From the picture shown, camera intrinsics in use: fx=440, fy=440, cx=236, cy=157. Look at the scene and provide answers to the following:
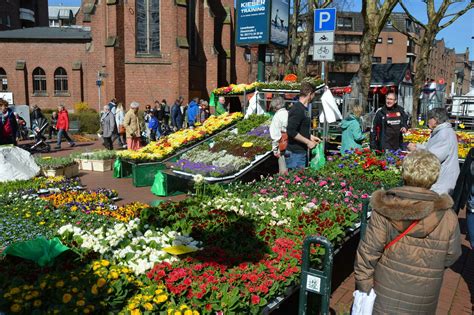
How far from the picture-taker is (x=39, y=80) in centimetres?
3516

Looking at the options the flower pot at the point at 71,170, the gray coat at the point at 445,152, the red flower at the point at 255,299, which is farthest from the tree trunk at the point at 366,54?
the red flower at the point at 255,299

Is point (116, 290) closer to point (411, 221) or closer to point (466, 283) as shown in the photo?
point (411, 221)

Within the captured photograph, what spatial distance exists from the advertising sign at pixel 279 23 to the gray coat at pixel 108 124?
587 centimetres

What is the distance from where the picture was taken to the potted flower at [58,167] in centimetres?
1126

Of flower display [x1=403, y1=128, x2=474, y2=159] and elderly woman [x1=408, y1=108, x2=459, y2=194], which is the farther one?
flower display [x1=403, y1=128, x2=474, y2=159]

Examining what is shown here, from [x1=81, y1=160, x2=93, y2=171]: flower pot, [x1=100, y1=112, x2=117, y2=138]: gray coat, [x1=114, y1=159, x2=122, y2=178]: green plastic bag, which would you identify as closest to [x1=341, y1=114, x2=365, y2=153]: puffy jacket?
[x1=114, y1=159, x2=122, y2=178]: green plastic bag

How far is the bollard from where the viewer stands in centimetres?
338

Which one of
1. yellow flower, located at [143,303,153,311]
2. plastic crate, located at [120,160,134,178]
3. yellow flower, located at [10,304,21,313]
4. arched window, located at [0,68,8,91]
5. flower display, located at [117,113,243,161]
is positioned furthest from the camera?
arched window, located at [0,68,8,91]

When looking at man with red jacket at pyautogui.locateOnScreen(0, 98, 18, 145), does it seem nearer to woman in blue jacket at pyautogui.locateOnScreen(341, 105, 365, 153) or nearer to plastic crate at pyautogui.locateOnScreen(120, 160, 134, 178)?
plastic crate at pyautogui.locateOnScreen(120, 160, 134, 178)

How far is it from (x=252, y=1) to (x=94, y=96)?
22.6 m

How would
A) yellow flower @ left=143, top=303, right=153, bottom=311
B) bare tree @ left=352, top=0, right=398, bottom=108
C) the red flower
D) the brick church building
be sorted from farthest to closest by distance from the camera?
the brick church building
bare tree @ left=352, top=0, right=398, bottom=108
the red flower
yellow flower @ left=143, top=303, right=153, bottom=311

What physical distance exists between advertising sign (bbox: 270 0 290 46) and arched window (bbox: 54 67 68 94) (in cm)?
2533

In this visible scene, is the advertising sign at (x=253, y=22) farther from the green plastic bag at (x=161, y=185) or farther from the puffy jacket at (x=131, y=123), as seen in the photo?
the green plastic bag at (x=161, y=185)

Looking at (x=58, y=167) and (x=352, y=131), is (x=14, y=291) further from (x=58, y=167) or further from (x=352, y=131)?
(x=58, y=167)
